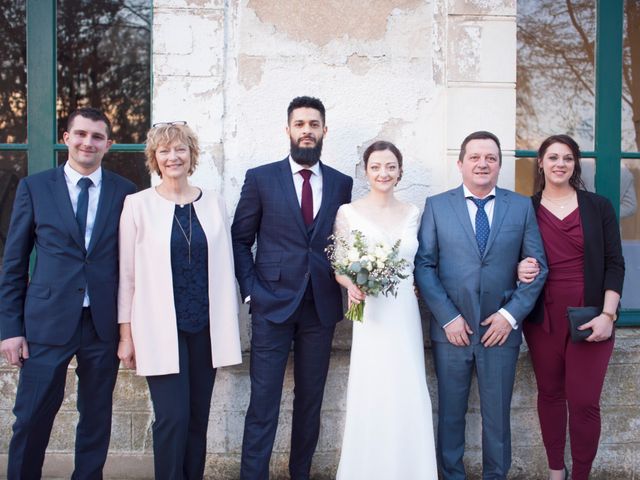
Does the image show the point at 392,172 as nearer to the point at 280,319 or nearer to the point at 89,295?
the point at 280,319

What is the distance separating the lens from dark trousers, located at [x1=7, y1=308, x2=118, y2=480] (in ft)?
9.89

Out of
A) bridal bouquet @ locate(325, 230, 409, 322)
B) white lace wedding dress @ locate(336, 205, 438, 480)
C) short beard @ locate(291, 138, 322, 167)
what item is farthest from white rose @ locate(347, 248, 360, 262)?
short beard @ locate(291, 138, 322, 167)

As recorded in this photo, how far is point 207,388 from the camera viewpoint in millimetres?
3287

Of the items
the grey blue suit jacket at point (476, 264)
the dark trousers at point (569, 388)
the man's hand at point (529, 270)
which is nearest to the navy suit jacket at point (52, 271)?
the grey blue suit jacket at point (476, 264)

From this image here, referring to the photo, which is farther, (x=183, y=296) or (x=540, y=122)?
(x=540, y=122)

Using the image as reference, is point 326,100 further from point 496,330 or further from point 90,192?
point 496,330

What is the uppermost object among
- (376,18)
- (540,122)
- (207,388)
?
(376,18)

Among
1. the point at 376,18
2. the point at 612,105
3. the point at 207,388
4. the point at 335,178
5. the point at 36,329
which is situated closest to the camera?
the point at 36,329

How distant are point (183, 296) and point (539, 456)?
264 cm

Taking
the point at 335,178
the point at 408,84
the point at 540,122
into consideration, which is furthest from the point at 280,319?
the point at 540,122

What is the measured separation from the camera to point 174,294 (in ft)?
10.2

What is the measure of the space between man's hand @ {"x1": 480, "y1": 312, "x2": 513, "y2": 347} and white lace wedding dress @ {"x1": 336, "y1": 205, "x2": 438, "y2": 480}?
398 millimetres

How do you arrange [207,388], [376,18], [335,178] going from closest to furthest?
1. [207,388]
2. [335,178]
3. [376,18]

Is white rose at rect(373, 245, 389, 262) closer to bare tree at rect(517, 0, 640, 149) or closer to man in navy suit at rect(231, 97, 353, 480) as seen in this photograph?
man in navy suit at rect(231, 97, 353, 480)
